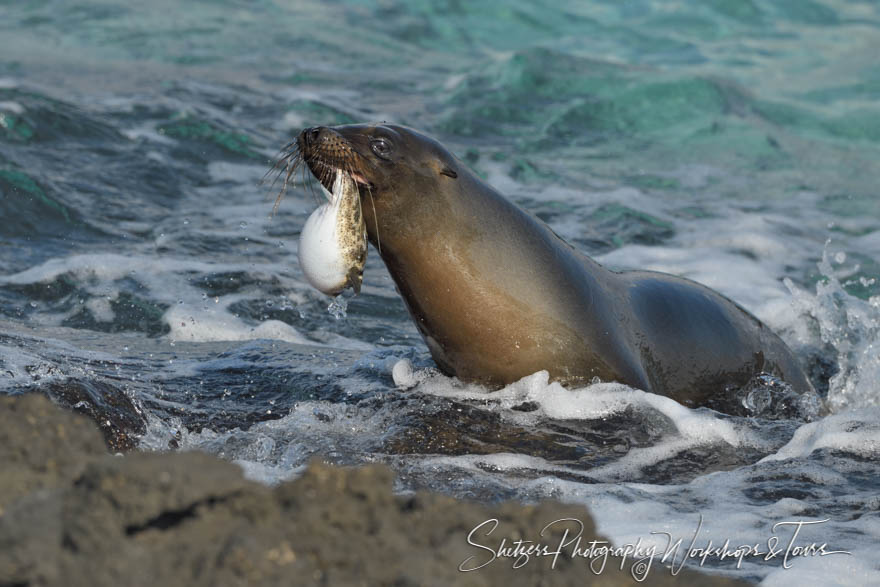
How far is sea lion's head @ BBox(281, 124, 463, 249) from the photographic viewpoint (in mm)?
3971

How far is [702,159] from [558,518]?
30.5ft

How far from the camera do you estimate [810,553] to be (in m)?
2.96

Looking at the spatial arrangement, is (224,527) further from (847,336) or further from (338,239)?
(847,336)

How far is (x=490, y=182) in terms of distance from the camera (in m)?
9.10

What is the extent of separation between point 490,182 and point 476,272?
16.2ft

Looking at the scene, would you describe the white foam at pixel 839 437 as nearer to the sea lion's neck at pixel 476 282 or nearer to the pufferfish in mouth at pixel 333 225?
the sea lion's neck at pixel 476 282

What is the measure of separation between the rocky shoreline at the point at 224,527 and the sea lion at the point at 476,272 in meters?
2.26

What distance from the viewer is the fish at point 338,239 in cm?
397

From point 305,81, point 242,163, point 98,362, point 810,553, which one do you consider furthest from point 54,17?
point 810,553

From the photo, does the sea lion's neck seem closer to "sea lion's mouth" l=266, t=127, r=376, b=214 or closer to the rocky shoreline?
"sea lion's mouth" l=266, t=127, r=376, b=214

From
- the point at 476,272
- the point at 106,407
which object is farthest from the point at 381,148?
the point at 106,407

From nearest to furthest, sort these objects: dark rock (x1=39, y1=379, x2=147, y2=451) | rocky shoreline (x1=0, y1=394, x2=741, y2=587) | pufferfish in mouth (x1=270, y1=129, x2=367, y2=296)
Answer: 1. rocky shoreline (x1=0, y1=394, x2=741, y2=587)
2. dark rock (x1=39, y1=379, x2=147, y2=451)
3. pufferfish in mouth (x1=270, y1=129, x2=367, y2=296)

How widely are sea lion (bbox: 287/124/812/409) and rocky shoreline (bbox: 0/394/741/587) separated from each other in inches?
88.9

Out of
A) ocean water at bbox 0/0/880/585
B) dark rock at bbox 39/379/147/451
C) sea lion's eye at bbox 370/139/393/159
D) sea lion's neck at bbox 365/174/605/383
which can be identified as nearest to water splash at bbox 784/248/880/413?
ocean water at bbox 0/0/880/585
